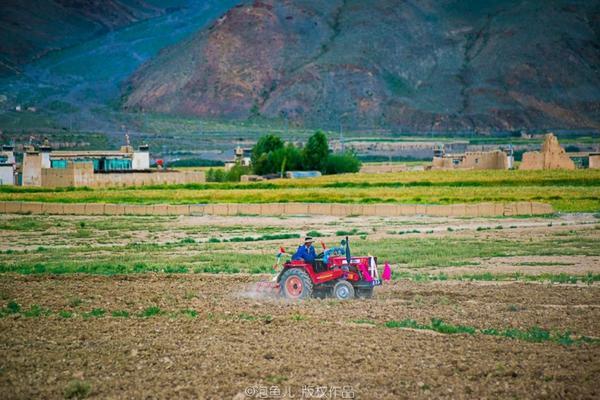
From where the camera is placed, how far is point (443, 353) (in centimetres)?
1703

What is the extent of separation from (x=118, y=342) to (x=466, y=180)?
194ft

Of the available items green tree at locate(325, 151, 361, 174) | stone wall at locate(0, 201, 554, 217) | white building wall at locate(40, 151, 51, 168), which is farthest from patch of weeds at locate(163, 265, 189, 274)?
green tree at locate(325, 151, 361, 174)

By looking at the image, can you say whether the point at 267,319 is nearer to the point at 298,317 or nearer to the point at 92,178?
the point at 298,317

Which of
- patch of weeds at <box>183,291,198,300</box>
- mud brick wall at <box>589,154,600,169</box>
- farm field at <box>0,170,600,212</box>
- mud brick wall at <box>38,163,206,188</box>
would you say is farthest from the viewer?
mud brick wall at <box>589,154,600,169</box>

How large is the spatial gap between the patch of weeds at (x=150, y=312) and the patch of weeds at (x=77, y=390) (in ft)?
18.1

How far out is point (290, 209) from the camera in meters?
55.6

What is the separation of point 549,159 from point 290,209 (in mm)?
39894

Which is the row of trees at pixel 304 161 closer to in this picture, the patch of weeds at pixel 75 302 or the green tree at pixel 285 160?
the green tree at pixel 285 160

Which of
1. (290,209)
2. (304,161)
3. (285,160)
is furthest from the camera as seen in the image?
(304,161)

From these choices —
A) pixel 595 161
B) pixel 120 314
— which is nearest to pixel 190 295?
pixel 120 314

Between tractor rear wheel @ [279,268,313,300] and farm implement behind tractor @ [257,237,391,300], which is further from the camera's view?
tractor rear wheel @ [279,268,313,300]

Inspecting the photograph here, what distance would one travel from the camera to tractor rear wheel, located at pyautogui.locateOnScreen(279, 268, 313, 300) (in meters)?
22.3

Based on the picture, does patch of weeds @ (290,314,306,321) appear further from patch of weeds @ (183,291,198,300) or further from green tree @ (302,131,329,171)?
green tree @ (302,131,329,171)

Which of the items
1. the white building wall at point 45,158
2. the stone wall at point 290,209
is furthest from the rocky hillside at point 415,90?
the stone wall at point 290,209
